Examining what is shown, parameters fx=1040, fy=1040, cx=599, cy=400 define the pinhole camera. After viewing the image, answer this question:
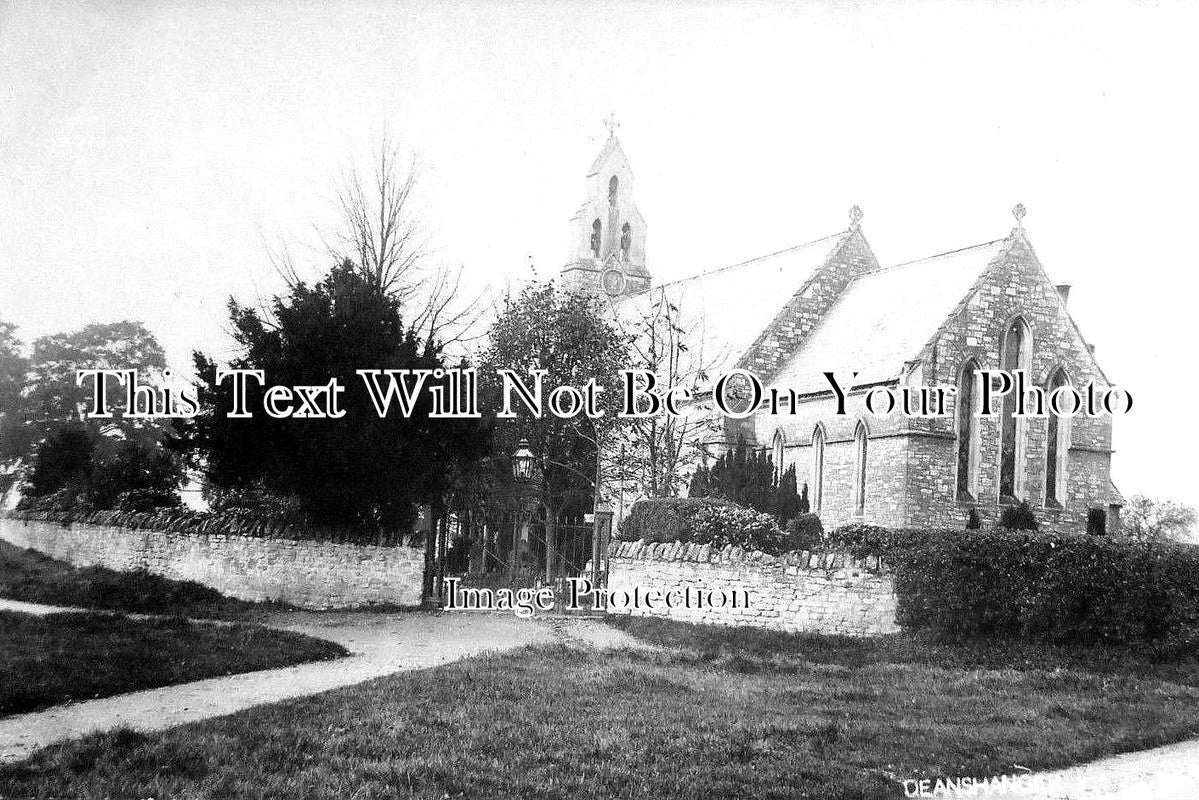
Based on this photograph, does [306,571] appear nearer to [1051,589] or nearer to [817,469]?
[1051,589]

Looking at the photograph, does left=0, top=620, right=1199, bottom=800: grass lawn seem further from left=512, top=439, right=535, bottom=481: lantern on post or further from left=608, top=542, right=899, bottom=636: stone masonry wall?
left=512, top=439, right=535, bottom=481: lantern on post

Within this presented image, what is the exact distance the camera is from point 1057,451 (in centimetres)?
2639

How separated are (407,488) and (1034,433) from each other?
16055 millimetres

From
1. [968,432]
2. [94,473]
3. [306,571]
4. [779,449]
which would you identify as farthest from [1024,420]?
[94,473]

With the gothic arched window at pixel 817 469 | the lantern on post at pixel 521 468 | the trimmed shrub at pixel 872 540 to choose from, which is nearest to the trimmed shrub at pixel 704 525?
the trimmed shrub at pixel 872 540

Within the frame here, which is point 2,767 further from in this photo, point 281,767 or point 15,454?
point 15,454

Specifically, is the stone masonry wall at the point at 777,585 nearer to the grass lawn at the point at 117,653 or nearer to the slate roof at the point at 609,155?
the grass lawn at the point at 117,653

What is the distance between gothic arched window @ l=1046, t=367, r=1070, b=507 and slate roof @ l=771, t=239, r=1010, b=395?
3404 millimetres

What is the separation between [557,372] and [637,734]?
55.8 feet

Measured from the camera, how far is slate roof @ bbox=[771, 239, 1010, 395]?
25875 mm

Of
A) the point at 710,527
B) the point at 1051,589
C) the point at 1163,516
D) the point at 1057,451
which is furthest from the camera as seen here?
the point at 1163,516

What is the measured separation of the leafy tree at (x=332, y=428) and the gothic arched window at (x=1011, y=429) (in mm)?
14273

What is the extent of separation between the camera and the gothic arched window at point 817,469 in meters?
27.0

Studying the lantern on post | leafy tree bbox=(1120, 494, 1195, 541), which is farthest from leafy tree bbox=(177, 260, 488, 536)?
leafy tree bbox=(1120, 494, 1195, 541)
